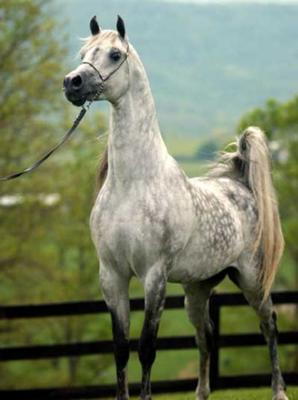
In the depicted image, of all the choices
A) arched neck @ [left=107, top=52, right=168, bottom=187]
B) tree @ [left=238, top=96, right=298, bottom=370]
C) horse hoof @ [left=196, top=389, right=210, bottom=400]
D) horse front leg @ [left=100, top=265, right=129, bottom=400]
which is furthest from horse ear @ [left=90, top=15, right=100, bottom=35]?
tree @ [left=238, top=96, right=298, bottom=370]

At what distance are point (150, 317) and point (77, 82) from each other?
171 centimetres

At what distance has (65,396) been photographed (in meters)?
9.46

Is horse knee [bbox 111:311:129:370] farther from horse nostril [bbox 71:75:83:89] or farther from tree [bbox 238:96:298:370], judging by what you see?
tree [bbox 238:96:298:370]

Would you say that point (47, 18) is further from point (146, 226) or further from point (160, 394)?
point (146, 226)

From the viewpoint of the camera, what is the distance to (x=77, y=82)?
5719 mm

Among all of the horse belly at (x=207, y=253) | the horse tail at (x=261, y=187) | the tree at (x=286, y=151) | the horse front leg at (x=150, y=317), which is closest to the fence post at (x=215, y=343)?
the horse tail at (x=261, y=187)

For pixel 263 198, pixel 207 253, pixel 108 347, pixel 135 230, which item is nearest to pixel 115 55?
pixel 135 230

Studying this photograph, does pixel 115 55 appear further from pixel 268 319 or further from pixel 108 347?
pixel 108 347

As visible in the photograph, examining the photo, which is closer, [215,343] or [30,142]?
[215,343]

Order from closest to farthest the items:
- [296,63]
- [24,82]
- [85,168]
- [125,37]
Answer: [125,37] → [24,82] → [85,168] → [296,63]

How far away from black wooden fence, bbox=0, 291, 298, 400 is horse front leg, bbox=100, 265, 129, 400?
2.94 meters

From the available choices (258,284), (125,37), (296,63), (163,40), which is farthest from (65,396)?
(163,40)

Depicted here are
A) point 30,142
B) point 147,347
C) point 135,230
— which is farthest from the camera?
point 30,142

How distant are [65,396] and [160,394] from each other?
1.14 m
